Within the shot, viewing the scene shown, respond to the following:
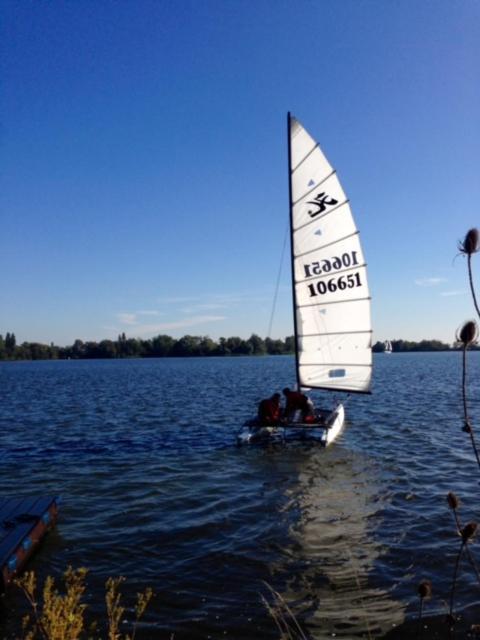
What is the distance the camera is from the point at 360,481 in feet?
40.8

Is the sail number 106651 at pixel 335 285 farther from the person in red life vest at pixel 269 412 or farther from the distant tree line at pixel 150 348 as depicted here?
the distant tree line at pixel 150 348

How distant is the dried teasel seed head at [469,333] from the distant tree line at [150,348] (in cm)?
14356

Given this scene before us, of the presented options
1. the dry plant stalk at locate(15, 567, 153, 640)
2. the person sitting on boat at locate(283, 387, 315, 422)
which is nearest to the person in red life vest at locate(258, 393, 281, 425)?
the person sitting on boat at locate(283, 387, 315, 422)

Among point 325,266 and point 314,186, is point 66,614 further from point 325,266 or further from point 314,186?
point 314,186

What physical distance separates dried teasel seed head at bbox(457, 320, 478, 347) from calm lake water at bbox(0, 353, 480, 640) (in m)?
5.02

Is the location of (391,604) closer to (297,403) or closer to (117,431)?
(297,403)

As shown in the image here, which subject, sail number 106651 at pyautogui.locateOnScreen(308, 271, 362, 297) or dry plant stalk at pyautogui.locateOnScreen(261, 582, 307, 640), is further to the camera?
sail number 106651 at pyautogui.locateOnScreen(308, 271, 362, 297)

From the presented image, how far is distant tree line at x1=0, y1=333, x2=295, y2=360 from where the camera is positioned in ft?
506

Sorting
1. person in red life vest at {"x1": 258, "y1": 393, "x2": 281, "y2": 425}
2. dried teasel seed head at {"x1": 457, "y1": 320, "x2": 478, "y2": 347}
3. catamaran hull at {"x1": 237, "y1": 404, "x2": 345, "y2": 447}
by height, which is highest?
dried teasel seed head at {"x1": 457, "y1": 320, "x2": 478, "y2": 347}

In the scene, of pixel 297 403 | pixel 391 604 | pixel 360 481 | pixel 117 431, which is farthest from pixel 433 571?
pixel 117 431

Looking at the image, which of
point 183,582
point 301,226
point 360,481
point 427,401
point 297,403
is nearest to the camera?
point 183,582

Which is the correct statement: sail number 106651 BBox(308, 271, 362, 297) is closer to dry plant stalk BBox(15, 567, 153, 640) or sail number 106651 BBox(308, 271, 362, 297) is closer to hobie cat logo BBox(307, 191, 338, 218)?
hobie cat logo BBox(307, 191, 338, 218)

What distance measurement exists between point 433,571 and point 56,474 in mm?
9484

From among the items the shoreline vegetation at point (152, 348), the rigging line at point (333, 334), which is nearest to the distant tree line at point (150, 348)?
the shoreline vegetation at point (152, 348)
